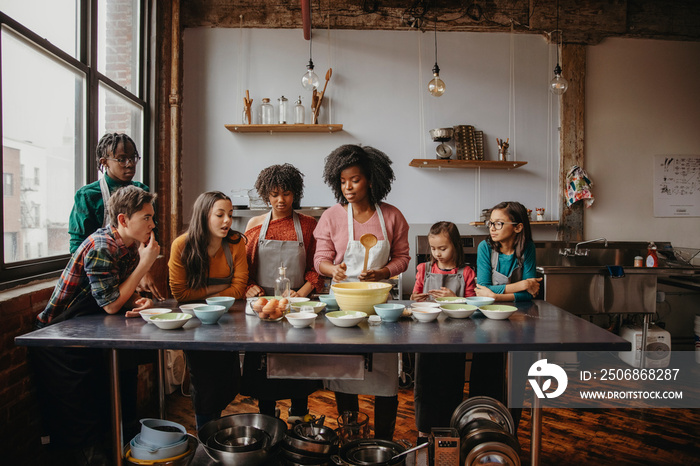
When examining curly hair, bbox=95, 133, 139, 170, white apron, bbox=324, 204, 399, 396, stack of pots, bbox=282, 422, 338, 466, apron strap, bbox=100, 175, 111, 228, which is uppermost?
curly hair, bbox=95, 133, 139, 170

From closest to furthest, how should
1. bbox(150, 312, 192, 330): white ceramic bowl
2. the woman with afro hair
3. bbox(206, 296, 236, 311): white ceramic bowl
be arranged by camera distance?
1. bbox(150, 312, 192, 330): white ceramic bowl
2. bbox(206, 296, 236, 311): white ceramic bowl
3. the woman with afro hair

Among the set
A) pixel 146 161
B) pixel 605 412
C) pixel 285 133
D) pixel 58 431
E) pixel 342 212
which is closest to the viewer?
pixel 58 431

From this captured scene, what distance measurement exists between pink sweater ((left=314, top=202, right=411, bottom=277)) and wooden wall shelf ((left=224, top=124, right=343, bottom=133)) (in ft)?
6.64

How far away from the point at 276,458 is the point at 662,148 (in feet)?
16.6

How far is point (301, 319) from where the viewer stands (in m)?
1.84

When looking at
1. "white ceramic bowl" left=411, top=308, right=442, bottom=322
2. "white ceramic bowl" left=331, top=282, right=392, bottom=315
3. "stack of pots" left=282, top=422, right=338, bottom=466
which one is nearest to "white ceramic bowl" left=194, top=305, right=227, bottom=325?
"white ceramic bowl" left=331, top=282, right=392, bottom=315

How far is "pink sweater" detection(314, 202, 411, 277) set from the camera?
2656 mm

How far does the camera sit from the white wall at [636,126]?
16.0ft

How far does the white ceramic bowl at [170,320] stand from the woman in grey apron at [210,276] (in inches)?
11.9

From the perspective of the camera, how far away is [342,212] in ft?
8.84

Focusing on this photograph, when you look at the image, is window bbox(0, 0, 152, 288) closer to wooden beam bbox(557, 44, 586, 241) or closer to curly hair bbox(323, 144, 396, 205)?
curly hair bbox(323, 144, 396, 205)

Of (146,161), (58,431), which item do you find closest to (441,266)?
(58,431)

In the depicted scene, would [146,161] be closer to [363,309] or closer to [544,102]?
[363,309]

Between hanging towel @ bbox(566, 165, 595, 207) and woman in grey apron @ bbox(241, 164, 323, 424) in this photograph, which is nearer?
woman in grey apron @ bbox(241, 164, 323, 424)
